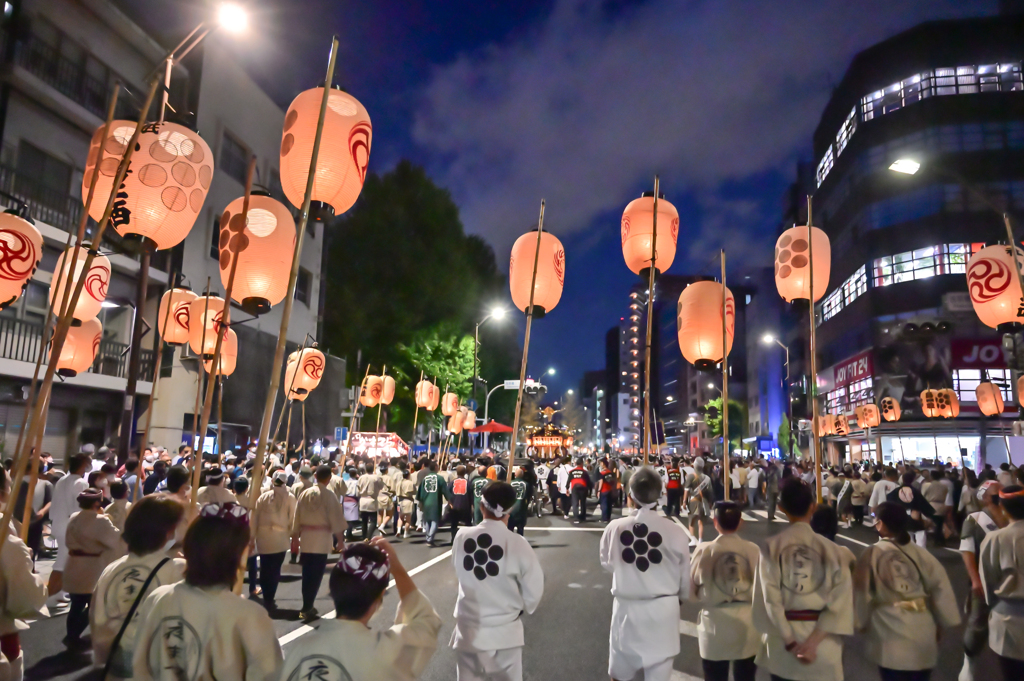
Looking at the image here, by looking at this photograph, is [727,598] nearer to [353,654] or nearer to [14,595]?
[353,654]

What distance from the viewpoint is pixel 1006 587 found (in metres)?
4.16

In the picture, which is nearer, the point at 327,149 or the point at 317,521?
the point at 327,149

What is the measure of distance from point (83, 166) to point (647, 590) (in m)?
19.4

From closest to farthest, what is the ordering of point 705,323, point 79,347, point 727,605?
point 727,605 < point 705,323 < point 79,347

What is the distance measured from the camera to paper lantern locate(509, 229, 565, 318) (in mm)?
8656

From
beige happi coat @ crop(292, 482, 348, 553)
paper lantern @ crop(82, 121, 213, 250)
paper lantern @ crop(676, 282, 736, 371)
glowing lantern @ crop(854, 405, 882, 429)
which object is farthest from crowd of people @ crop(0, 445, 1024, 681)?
glowing lantern @ crop(854, 405, 882, 429)

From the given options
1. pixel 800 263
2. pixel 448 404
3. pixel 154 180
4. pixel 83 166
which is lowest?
pixel 448 404

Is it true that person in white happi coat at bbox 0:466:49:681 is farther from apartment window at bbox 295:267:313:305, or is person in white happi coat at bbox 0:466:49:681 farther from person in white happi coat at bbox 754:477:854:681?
apartment window at bbox 295:267:313:305

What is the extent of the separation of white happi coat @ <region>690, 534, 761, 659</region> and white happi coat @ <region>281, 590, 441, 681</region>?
2691mm

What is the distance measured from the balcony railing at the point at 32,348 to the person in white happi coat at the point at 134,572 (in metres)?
12.6

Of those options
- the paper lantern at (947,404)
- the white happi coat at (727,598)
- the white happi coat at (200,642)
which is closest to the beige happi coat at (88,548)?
the white happi coat at (200,642)

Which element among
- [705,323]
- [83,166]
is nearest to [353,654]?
[705,323]

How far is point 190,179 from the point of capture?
5.91 meters

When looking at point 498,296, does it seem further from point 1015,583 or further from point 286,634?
point 1015,583
